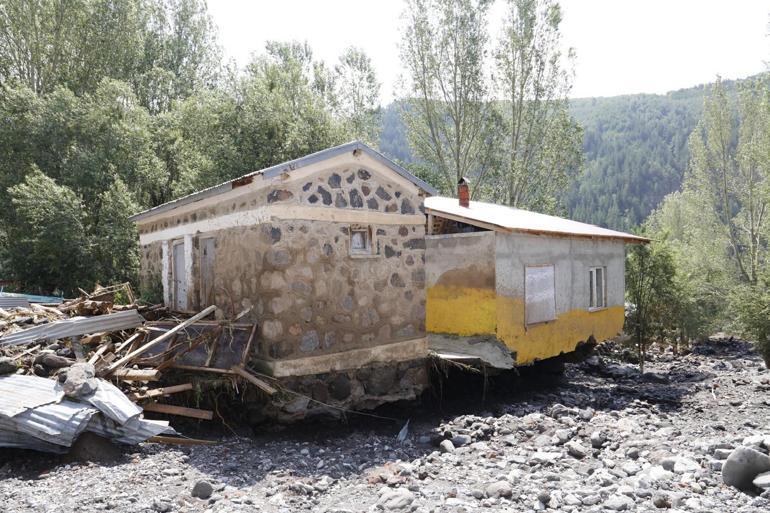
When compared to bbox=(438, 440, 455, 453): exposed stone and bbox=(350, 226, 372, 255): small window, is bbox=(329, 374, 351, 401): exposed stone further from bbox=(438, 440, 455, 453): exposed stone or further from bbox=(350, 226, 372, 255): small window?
bbox=(350, 226, 372, 255): small window

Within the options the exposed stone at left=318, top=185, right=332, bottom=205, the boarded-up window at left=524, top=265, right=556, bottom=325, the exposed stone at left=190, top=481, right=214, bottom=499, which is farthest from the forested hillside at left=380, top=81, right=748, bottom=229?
the exposed stone at left=190, top=481, right=214, bottom=499

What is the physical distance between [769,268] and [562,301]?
24.3ft

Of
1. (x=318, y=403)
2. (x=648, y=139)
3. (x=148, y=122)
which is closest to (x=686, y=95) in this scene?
(x=648, y=139)

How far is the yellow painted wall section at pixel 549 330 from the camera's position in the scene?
37.1ft

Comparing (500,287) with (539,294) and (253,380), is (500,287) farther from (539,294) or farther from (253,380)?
(253,380)

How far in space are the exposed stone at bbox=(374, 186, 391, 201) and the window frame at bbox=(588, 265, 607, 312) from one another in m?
7.75

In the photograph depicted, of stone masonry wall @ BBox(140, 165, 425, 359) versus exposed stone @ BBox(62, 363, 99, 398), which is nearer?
exposed stone @ BBox(62, 363, 99, 398)

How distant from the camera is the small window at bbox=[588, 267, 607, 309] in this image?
14.7m

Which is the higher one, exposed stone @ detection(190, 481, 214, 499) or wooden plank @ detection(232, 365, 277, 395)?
wooden plank @ detection(232, 365, 277, 395)

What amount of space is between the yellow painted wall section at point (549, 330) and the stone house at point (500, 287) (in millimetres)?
21

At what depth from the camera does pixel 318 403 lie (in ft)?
26.7

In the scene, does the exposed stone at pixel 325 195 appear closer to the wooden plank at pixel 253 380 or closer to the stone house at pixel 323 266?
the stone house at pixel 323 266

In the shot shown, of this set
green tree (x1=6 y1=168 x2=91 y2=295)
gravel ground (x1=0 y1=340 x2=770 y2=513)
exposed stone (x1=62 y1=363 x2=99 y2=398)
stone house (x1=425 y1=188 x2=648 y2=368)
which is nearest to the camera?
gravel ground (x1=0 y1=340 x2=770 y2=513)

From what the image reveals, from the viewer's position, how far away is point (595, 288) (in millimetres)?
14945
